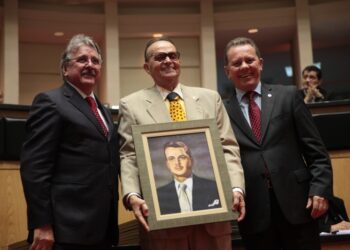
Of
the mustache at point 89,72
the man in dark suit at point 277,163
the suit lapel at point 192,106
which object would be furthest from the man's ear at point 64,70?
the man in dark suit at point 277,163

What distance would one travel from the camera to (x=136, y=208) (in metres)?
2.14

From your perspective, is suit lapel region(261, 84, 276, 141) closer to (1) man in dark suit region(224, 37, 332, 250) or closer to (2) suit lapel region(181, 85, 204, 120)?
(1) man in dark suit region(224, 37, 332, 250)

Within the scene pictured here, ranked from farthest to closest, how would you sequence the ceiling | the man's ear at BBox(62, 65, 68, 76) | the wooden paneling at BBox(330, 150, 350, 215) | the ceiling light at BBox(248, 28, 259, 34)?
the ceiling light at BBox(248, 28, 259, 34) → the ceiling → the wooden paneling at BBox(330, 150, 350, 215) → the man's ear at BBox(62, 65, 68, 76)

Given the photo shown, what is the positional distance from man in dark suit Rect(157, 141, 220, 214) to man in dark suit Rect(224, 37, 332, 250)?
36cm

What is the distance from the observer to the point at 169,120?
2412mm

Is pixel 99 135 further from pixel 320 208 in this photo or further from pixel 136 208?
pixel 320 208

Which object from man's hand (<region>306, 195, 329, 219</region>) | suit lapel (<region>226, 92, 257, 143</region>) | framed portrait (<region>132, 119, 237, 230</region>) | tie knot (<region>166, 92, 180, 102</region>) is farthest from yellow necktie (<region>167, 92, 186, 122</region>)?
man's hand (<region>306, 195, 329, 219</region>)

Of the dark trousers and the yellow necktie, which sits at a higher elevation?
the yellow necktie

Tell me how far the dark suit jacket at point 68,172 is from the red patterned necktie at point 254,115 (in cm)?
76

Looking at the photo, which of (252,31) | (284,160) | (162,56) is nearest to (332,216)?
(284,160)

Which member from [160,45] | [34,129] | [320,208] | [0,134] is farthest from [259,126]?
[0,134]

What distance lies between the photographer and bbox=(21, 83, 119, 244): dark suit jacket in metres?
2.22

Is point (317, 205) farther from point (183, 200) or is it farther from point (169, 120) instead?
point (169, 120)

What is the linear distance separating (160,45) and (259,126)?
2.21 ft
